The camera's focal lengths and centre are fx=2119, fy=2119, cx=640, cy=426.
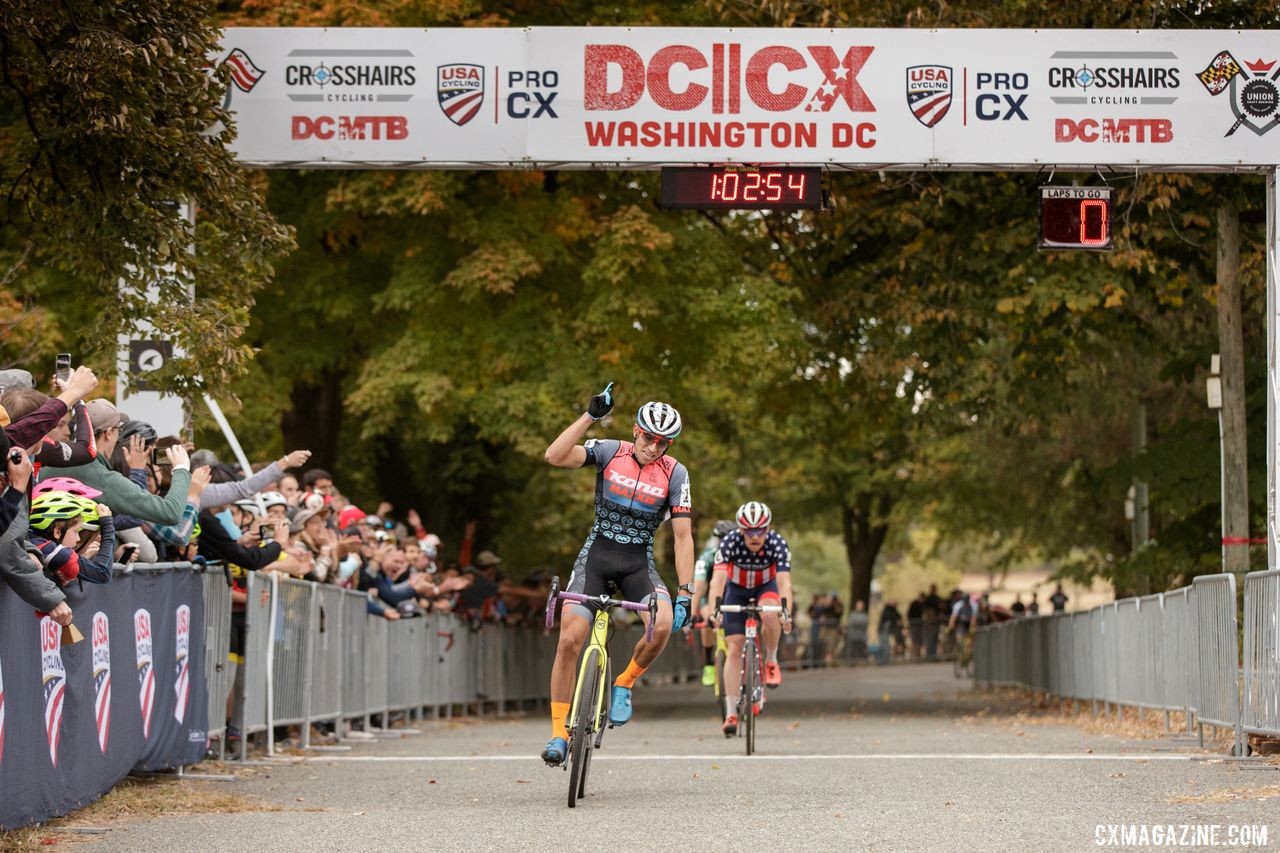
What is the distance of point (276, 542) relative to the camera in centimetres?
1329

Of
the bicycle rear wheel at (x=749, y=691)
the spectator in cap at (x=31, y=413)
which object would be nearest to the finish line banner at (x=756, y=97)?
the bicycle rear wheel at (x=749, y=691)

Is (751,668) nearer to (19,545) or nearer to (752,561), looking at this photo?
(752,561)

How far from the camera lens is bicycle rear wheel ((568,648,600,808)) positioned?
412 inches

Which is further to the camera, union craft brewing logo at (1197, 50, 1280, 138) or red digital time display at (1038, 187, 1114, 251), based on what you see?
red digital time display at (1038, 187, 1114, 251)

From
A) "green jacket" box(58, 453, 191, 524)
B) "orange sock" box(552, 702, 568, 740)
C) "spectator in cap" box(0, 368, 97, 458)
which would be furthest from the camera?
"orange sock" box(552, 702, 568, 740)

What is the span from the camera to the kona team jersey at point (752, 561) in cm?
1606

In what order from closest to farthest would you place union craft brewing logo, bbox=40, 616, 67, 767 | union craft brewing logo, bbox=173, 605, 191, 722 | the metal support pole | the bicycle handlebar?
union craft brewing logo, bbox=40, 616, 67, 767, the bicycle handlebar, union craft brewing logo, bbox=173, 605, 191, 722, the metal support pole

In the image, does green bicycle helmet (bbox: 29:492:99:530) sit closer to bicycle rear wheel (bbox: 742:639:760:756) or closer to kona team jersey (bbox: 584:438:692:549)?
kona team jersey (bbox: 584:438:692:549)

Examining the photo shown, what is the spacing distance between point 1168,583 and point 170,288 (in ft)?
42.6

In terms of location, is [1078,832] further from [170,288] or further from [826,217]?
[826,217]

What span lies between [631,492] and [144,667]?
2.71 meters

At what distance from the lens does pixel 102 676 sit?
399 inches

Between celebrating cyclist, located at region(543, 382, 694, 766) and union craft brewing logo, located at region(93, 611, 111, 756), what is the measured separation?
2.28 metres

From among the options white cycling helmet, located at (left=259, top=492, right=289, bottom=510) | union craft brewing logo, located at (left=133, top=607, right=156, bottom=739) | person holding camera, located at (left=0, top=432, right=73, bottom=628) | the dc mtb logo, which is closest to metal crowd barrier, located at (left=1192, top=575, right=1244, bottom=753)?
white cycling helmet, located at (left=259, top=492, right=289, bottom=510)
